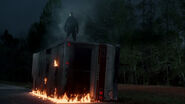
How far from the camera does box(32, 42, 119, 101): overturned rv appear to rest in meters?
11.7

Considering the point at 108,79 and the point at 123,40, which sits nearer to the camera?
the point at 108,79

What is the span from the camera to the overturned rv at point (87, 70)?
1167 cm

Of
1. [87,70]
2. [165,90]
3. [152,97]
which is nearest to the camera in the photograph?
[87,70]

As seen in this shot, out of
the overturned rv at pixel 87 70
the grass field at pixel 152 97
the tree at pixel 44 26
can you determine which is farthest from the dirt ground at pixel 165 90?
the tree at pixel 44 26

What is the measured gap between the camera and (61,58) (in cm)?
1183

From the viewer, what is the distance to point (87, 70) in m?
12.1

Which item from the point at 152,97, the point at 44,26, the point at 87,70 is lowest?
the point at 152,97

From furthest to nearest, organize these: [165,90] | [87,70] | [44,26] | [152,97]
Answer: [44,26] → [165,90] → [152,97] → [87,70]

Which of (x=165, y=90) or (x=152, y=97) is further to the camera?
(x=165, y=90)

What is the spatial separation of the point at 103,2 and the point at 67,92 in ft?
71.4

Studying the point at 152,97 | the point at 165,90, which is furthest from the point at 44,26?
the point at 152,97

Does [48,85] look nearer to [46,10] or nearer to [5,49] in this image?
[46,10]

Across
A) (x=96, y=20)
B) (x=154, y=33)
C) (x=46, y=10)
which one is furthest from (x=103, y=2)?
(x=46, y=10)

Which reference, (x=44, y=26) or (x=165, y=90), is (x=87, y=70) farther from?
(x=44, y=26)
